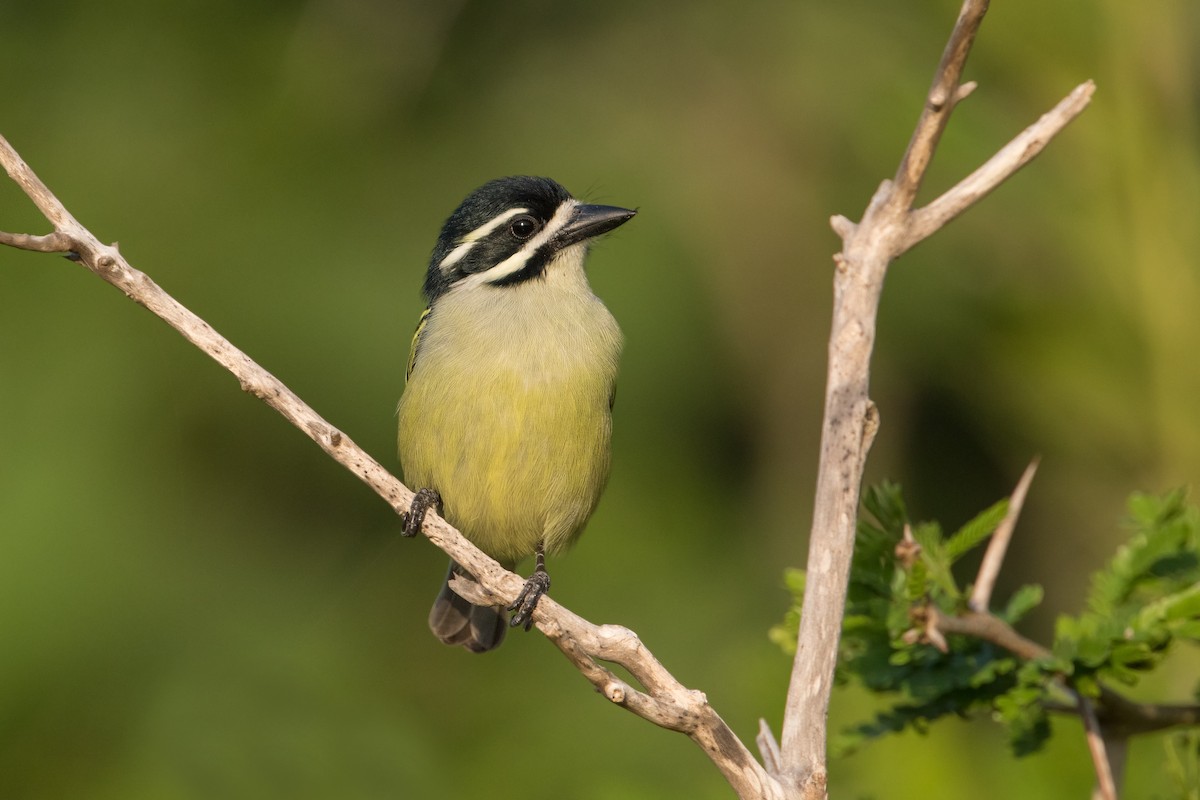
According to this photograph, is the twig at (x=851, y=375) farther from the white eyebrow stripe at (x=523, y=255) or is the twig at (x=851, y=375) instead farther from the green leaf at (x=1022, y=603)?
the white eyebrow stripe at (x=523, y=255)

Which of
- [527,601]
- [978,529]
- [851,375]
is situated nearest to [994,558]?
[978,529]

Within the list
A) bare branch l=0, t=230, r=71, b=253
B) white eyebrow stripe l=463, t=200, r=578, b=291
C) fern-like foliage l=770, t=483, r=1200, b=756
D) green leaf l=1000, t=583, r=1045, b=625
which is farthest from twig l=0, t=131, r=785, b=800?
white eyebrow stripe l=463, t=200, r=578, b=291

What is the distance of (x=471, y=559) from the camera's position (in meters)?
3.19

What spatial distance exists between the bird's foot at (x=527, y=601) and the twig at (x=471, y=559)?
10 centimetres

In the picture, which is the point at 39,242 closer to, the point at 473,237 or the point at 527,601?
the point at 527,601

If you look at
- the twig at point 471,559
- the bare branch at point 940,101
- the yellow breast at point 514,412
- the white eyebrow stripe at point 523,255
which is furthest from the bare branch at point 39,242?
the white eyebrow stripe at point 523,255

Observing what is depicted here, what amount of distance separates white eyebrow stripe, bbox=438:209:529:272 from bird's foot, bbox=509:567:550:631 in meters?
1.40

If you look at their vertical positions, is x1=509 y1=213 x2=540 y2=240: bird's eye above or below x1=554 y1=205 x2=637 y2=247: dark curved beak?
below

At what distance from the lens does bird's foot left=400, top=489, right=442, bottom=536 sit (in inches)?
137

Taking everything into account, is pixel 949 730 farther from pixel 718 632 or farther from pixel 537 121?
pixel 537 121

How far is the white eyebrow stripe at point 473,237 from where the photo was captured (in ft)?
15.5

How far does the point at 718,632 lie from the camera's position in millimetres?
6086

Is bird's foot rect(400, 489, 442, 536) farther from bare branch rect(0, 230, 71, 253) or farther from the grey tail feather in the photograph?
bare branch rect(0, 230, 71, 253)

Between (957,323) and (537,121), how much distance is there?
7.81 ft
